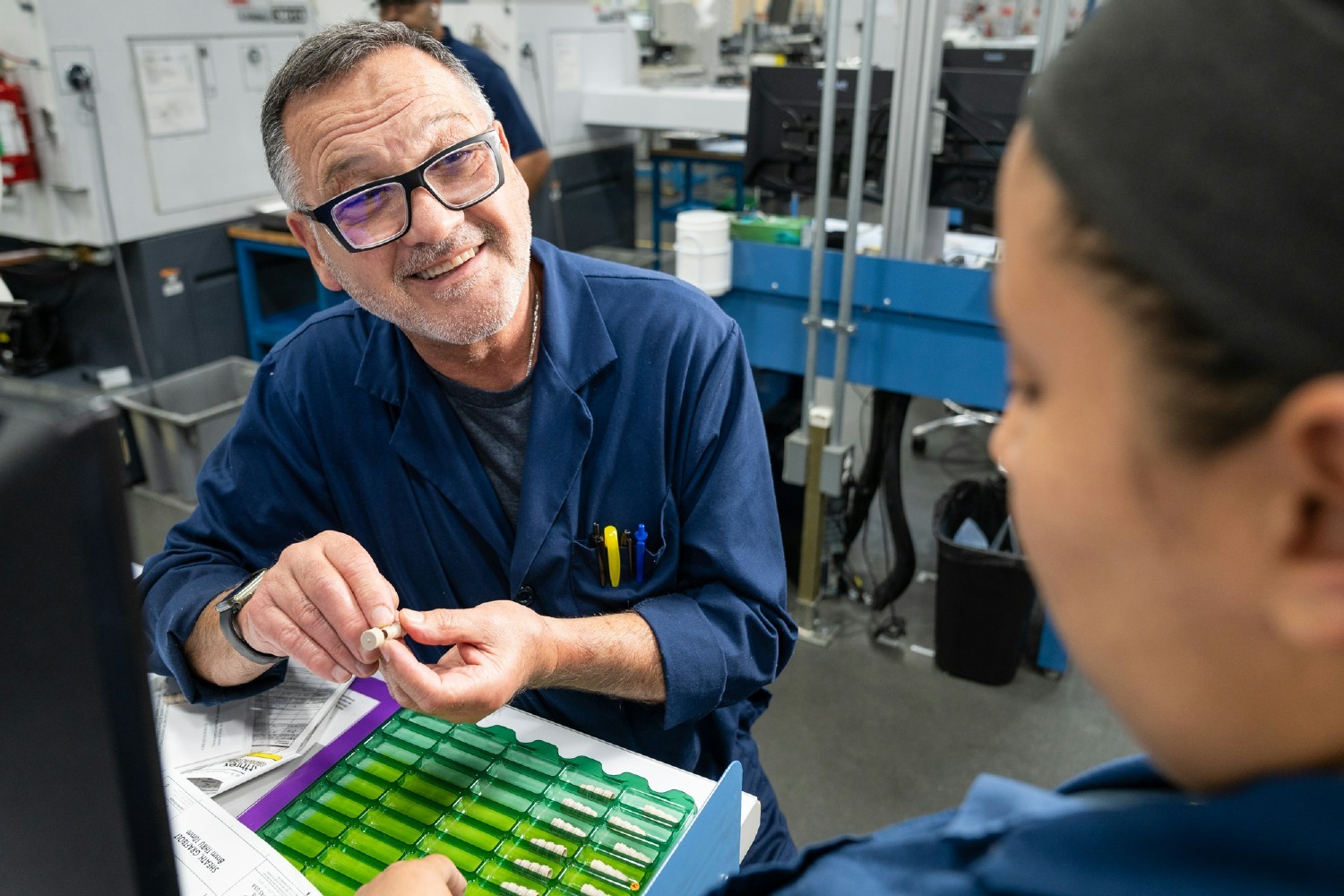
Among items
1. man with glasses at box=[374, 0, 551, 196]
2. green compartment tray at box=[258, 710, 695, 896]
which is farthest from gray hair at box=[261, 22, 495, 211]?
man with glasses at box=[374, 0, 551, 196]

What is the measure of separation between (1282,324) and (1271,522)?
→ 6 cm

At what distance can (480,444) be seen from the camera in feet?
4.00

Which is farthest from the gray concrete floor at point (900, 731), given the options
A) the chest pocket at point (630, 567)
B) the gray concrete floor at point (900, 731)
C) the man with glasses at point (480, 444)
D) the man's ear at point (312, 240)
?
the man's ear at point (312, 240)

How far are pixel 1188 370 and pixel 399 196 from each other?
1.00 metres

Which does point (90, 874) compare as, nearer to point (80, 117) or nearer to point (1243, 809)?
point (1243, 809)

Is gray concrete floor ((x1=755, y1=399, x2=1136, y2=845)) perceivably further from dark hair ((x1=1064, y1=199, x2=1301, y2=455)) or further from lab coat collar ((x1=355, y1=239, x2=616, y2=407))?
dark hair ((x1=1064, y1=199, x2=1301, y2=455))

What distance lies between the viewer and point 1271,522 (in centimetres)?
29

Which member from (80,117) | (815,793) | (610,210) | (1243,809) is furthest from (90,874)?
(610,210)

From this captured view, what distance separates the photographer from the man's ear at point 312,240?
1.21m

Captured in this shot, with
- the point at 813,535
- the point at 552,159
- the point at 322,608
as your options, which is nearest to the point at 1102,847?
the point at 322,608

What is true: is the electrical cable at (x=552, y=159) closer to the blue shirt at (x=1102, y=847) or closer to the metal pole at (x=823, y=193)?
the metal pole at (x=823, y=193)

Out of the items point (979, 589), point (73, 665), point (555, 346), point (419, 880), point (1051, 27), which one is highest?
point (1051, 27)

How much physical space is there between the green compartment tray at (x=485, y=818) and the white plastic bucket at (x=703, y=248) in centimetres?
159

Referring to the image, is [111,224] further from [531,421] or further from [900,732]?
[900,732]
